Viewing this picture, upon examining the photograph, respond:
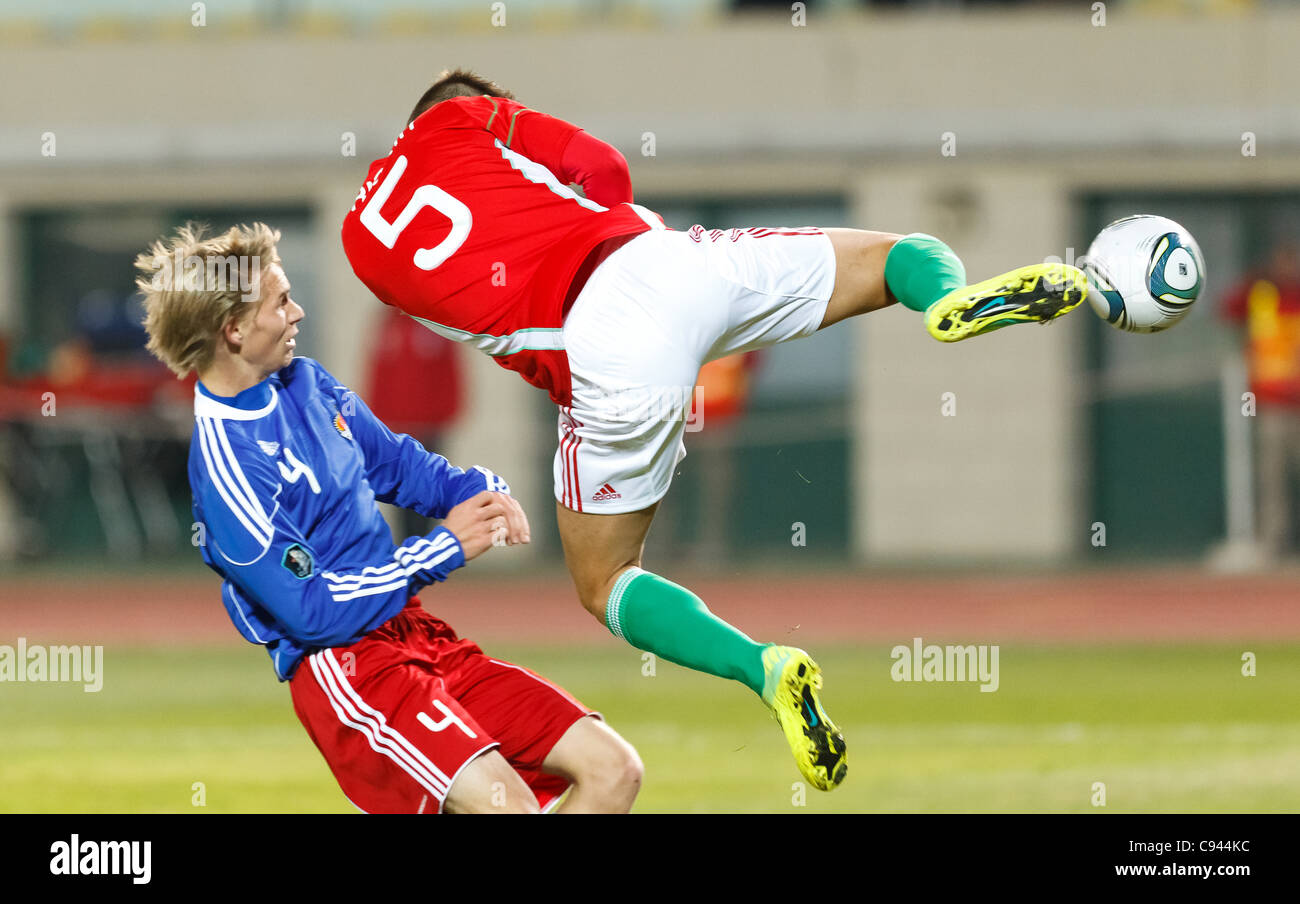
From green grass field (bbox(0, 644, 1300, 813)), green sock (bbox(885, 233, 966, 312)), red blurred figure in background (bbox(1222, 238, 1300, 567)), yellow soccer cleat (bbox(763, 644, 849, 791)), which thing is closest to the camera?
yellow soccer cleat (bbox(763, 644, 849, 791))

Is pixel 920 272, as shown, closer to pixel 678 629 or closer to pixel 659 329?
pixel 659 329

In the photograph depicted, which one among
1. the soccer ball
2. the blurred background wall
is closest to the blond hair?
the soccer ball

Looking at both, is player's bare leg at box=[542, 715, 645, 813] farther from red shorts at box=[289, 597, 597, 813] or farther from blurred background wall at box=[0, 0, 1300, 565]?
blurred background wall at box=[0, 0, 1300, 565]

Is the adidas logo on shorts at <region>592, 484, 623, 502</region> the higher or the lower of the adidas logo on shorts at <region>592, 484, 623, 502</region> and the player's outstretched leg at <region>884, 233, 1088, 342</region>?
the lower

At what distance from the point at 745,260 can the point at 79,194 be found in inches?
583

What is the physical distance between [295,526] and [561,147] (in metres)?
1.07

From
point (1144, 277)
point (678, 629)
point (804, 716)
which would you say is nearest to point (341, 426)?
point (678, 629)

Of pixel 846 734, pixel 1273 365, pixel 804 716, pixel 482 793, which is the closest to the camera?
pixel 804 716

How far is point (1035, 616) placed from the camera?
11.8 m

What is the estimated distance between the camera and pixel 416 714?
373 cm

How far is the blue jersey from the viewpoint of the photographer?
3740 mm

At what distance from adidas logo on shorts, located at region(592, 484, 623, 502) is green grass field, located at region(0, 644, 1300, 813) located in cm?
188
